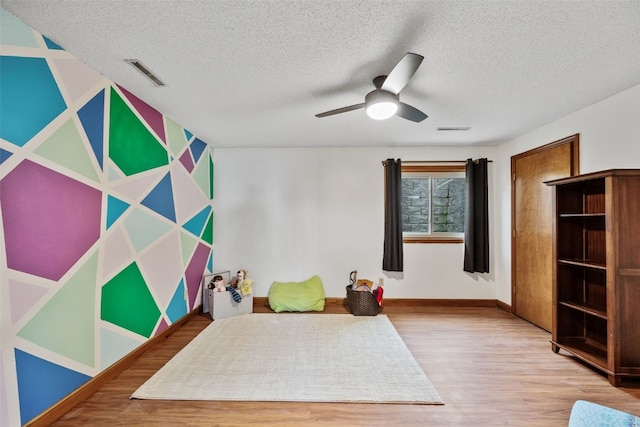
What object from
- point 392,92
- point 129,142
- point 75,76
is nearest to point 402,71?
point 392,92

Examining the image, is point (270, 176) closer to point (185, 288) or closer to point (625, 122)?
point (185, 288)

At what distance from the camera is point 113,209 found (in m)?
2.21

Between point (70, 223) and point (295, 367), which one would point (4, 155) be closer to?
point (70, 223)

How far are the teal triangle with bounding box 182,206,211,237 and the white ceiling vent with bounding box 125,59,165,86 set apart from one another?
1.65m

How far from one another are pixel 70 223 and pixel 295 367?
1.93 m

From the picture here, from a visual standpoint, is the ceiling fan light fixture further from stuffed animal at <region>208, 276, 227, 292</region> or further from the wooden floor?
stuffed animal at <region>208, 276, 227, 292</region>

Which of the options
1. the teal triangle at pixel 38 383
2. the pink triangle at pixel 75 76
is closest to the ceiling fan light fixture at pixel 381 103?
the pink triangle at pixel 75 76

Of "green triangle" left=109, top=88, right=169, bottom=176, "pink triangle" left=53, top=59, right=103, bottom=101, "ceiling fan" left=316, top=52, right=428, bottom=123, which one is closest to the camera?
"ceiling fan" left=316, top=52, right=428, bottom=123

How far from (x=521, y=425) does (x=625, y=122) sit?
2.48 meters

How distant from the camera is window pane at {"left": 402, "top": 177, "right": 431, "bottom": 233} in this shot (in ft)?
13.6

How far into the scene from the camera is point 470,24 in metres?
1.54

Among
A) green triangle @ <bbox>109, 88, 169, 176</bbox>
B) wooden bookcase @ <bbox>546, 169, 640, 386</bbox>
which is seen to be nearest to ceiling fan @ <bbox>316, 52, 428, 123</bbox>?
wooden bookcase @ <bbox>546, 169, 640, 386</bbox>

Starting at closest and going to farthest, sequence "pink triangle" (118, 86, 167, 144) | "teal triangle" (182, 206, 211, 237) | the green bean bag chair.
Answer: "pink triangle" (118, 86, 167, 144)
"teal triangle" (182, 206, 211, 237)
the green bean bag chair

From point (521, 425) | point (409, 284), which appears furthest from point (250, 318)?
point (521, 425)
